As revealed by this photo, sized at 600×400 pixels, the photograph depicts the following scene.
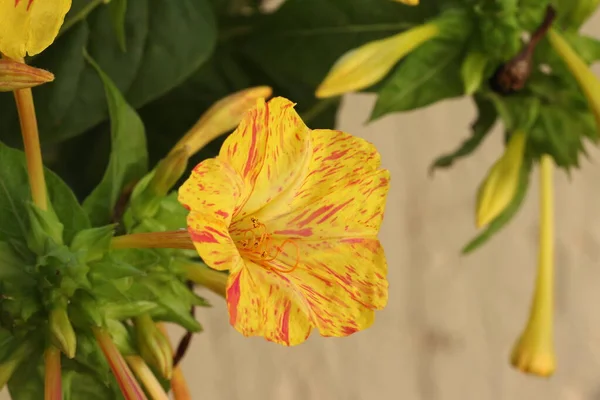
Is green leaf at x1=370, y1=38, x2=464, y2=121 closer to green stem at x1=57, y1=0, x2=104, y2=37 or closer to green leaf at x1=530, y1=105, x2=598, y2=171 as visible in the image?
green leaf at x1=530, y1=105, x2=598, y2=171

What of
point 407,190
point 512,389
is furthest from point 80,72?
point 512,389

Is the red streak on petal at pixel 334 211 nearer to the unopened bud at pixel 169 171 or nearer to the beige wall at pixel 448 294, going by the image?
the unopened bud at pixel 169 171

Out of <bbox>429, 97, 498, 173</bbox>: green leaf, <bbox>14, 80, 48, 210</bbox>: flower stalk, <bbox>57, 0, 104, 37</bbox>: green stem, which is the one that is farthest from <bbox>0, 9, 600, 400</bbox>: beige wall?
<bbox>14, 80, 48, 210</bbox>: flower stalk

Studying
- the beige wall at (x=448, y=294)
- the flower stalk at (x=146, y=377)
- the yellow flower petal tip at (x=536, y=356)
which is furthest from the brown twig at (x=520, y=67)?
the beige wall at (x=448, y=294)

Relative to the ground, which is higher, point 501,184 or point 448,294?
point 501,184

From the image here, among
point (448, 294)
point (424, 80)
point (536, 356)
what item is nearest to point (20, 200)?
point (424, 80)

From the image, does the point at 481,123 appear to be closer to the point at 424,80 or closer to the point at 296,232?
the point at 424,80

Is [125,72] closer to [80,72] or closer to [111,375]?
[80,72]
